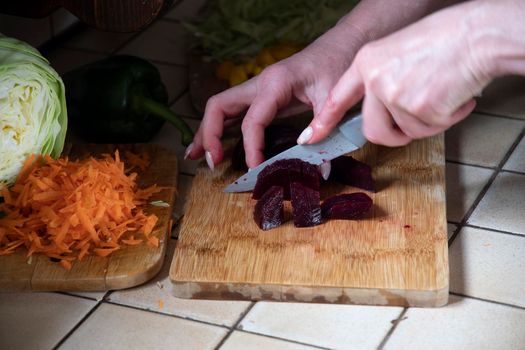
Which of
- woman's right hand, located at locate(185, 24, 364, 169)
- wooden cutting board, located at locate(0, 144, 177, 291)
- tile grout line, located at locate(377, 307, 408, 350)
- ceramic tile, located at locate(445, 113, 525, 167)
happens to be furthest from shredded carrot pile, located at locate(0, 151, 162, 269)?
ceramic tile, located at locate(445, 113, 525, 167)

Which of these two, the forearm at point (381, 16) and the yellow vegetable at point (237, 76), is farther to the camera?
the yellow vegetable at point (237, 76)

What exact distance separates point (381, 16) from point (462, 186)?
1.35 feet

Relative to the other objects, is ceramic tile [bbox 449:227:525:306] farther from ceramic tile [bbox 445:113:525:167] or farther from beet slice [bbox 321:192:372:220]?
ceramic tile [bbox 445:113:525:167]

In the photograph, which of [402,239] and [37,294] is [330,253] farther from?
[37,294]

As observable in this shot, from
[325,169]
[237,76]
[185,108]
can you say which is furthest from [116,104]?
[325,169]

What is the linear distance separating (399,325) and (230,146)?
0.67m

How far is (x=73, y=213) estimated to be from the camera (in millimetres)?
1950

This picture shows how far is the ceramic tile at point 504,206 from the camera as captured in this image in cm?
206

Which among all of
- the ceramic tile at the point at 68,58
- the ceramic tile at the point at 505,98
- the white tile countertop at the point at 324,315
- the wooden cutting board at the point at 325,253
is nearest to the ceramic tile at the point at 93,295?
the white tile countertop at the point at 324,315

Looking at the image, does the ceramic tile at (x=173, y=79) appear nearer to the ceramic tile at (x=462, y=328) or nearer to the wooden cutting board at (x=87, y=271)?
the wooden cutting board at (x=87, y=271)

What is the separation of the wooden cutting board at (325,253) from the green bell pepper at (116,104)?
363 mm

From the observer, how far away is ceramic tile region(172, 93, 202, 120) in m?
2.54

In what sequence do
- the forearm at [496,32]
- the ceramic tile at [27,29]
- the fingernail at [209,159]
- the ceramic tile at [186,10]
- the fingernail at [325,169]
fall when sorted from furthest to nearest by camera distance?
the ceramic tile at [186,10] < the ceramic tile at [27,29] < the fingernail at [209,159] < the fingernail at [325,169] < the forearm at [496,32]

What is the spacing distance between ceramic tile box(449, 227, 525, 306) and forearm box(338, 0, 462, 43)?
1.56 feet
